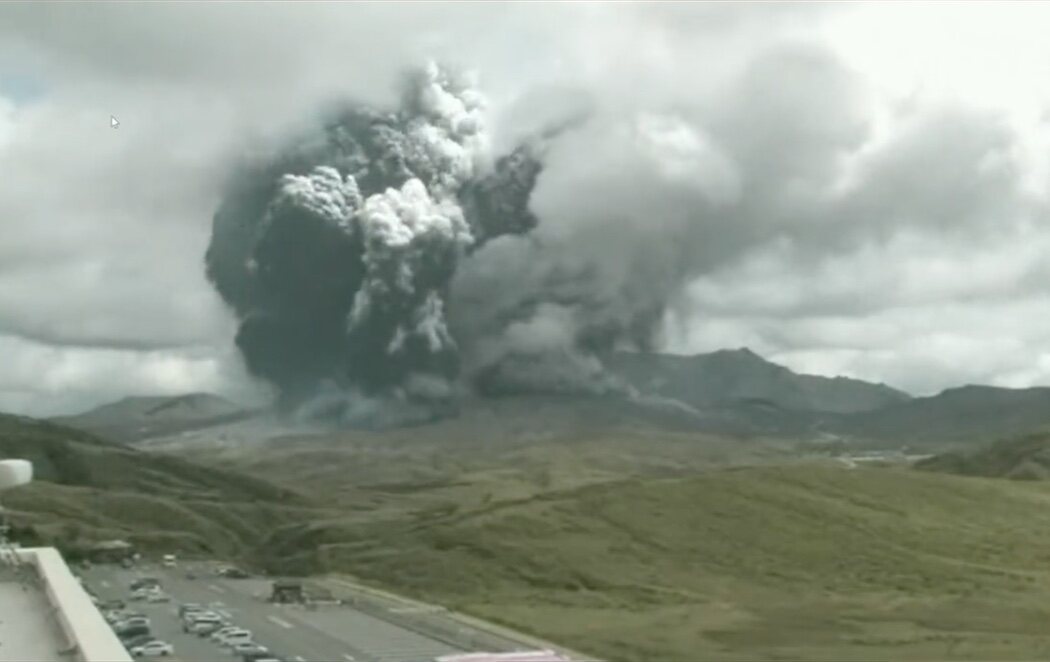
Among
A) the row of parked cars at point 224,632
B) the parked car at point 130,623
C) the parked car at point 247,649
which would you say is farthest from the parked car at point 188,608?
the parked car at point 247,649

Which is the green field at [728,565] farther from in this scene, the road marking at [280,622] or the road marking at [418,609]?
the road marking at [280,622]

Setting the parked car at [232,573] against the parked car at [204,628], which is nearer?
the parked car at [204,628]

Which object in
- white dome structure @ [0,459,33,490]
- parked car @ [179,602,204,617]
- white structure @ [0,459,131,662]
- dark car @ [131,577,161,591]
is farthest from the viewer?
dark car @ [131,577,161,591]

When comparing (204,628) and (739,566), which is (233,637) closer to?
(204,628)

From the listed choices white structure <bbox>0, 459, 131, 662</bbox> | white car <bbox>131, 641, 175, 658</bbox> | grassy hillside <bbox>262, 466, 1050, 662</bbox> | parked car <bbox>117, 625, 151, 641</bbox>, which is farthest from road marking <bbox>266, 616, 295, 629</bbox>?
white structure <bbox>0, 459, 131, 662</bbox>

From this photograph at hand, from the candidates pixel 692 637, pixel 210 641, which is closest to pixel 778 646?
pixel 692 637

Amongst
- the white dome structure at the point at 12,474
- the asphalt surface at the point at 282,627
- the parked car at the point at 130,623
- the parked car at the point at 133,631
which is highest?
the white dome structure at the point at 12,474

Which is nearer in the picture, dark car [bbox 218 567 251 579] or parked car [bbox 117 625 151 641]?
parked car [bbox 117 625 151 641]

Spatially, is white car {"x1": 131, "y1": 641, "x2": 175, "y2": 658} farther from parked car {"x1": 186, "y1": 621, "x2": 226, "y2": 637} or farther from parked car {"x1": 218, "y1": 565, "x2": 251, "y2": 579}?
parked car {"x1": 218, "y1": 565, "x2": 251, "y2": 579}
